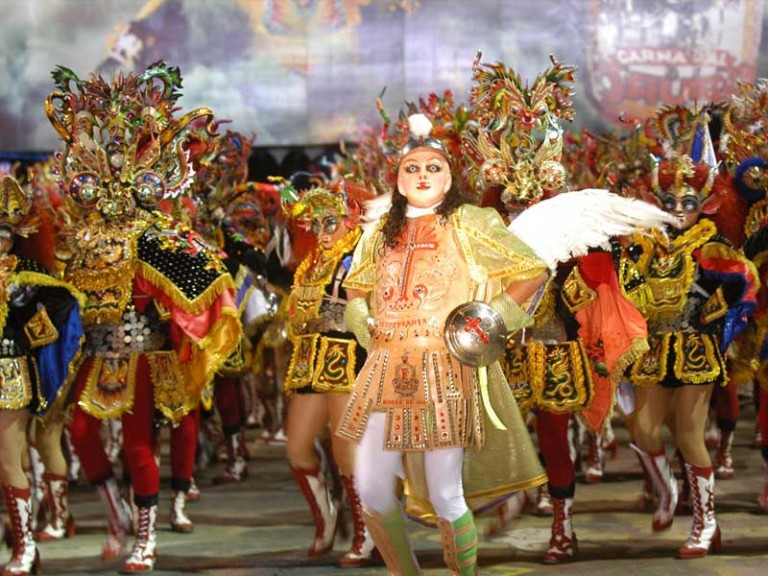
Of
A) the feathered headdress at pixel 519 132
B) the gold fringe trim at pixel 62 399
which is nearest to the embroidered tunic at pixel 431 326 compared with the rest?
the feathered headdress at pixel 519 132

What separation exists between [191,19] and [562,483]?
893cm

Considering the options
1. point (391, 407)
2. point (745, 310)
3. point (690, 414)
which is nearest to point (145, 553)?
point (391, 407)

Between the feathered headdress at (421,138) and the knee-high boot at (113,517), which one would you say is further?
the knee-high boot at (113,517)

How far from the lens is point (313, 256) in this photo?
6699 millimetres

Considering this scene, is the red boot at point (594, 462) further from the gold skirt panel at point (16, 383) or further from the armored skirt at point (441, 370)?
the gold skirt panel at point (16, 383)

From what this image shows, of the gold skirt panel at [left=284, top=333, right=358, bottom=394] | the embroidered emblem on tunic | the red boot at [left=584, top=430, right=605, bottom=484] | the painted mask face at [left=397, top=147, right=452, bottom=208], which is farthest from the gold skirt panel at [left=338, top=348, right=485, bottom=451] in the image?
the red boot at [left=584, top=430, right=605, bottom=484]

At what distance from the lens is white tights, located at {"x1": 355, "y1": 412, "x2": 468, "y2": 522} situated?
15.6 feet

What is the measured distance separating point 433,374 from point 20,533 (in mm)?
2504

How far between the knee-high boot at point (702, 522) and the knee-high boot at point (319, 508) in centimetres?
179

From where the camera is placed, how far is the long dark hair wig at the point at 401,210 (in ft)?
16.2

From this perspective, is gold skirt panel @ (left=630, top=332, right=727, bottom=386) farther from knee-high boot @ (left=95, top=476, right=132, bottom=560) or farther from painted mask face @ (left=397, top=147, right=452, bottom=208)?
knee-high boot @ (left=95, top=476, right=132, bottom=560)

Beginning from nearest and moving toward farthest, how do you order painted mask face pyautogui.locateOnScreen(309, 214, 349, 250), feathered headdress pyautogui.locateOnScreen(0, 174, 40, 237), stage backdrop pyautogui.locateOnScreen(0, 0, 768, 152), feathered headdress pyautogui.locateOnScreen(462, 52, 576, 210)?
feathered headdress pyautogui.locateOnScreen(462, 52, 576, 210)
feathered headdress pyautogui.locateOnScreen(0, 174, 40, 237)
painted mask face pyautogui.locateOnScreen(309, 214, 349, 250)
stage backdrop pyautogui.locateOnScreen(0, 0, 768, 152)

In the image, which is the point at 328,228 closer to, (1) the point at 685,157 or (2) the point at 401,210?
(2) the point at 401,210

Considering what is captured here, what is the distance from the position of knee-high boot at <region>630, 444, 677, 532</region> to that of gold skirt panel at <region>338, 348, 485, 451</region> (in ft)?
7.08
